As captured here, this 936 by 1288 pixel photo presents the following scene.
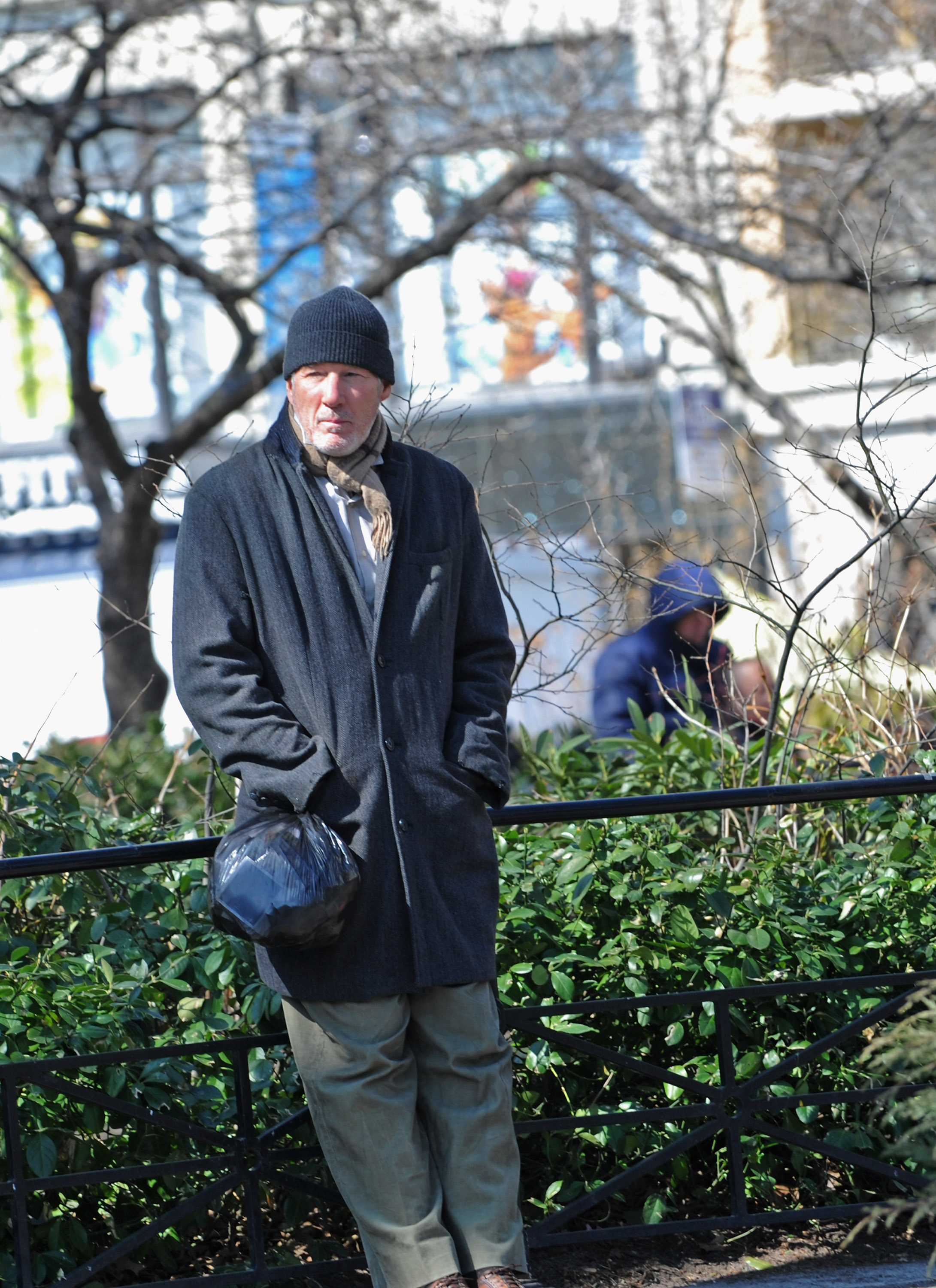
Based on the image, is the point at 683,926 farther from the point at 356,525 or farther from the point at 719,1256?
the point at 356,525

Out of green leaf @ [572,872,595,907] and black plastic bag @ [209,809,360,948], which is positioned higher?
black plastic bag @ [209,809,360,948]

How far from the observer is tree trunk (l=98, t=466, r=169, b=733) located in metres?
8.80

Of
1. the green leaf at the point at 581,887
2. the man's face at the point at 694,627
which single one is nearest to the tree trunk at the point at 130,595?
the man's face at the point at 694,627

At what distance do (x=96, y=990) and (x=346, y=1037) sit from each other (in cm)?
78

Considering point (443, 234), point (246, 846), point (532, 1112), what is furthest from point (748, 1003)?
point (443, 234)

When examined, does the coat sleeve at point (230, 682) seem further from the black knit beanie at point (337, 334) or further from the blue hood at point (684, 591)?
the blue hood at point (684, 591)

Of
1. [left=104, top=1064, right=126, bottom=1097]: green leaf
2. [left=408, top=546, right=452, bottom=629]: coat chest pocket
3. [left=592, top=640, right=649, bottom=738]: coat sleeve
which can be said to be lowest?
[left=104, top=1064, right=126, bottom=1097]: green leaf

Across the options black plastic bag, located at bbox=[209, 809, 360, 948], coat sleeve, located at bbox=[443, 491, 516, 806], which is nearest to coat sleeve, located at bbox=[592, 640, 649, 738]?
coat sleeve, located at bbox=[443, 491, 516, 806]

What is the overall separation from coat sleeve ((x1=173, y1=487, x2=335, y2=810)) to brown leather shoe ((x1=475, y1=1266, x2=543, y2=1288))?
2.93 feet

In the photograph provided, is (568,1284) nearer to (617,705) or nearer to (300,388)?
(300,388)

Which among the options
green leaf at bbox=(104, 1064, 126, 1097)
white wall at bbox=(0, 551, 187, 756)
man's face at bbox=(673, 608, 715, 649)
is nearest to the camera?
green leaf at bbox=(104, 1064, 126, 1097)

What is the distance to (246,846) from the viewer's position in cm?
246

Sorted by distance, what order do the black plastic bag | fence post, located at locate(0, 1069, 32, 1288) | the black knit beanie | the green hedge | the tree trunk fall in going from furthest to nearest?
the tree trunk, the green hedge, fence post, located at locate(0, 1069, 32, 1288), the black knit beanie, the black plastic bag

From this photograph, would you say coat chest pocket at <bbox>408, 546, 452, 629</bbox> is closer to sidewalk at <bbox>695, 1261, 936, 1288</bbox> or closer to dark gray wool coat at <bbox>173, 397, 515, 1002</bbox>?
dark gray wool coat at <bbox>173, 397, 515, 1002</bbox>
